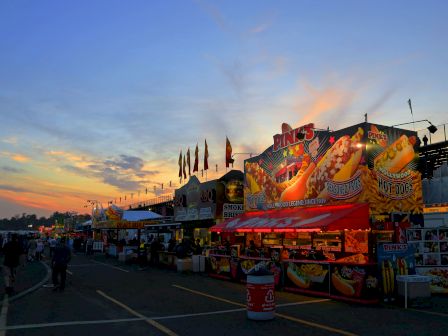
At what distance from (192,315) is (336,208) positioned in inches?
298

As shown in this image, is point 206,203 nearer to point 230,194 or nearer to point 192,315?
point 230,194

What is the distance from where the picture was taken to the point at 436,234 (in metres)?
14.6

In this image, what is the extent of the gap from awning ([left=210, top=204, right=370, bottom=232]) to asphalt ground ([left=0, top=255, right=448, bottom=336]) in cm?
258

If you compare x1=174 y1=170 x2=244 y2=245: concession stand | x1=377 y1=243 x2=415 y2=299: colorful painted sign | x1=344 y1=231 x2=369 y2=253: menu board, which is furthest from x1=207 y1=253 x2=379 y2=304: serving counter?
x1=174 y1=170 x2=244 y2=245: concession stand

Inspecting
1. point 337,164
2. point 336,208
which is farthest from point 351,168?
point 336,208

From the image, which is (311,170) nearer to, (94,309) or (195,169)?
(94,309)

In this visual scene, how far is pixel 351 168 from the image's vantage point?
15133 millimetres

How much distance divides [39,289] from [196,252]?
38.0 feet

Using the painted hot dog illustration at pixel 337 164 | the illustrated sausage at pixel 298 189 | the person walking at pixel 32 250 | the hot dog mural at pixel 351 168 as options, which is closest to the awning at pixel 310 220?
the hot dog mural at pixel 351 168

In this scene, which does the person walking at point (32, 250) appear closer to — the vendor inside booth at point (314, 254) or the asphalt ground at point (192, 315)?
the vendor inside booth at point (314, 254)

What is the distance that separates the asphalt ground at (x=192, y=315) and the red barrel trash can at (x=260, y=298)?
0.17m

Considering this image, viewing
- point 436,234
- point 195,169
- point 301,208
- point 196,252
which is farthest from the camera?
point 195,169

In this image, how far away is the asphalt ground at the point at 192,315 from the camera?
336 inches

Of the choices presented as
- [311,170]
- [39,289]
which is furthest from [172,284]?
[311,170]
